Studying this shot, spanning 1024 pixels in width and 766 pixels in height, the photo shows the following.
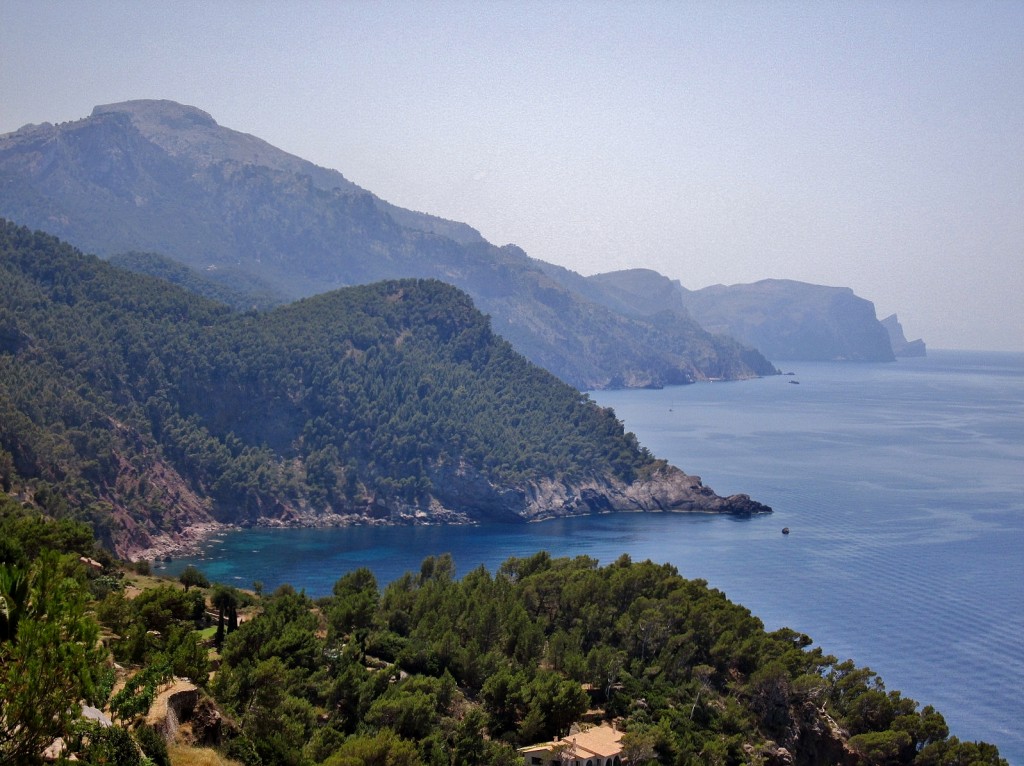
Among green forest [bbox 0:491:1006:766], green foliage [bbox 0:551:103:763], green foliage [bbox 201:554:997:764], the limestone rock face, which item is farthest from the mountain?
green foliage [bbox 0:551:103:763]

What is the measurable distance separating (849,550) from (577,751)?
57.9m

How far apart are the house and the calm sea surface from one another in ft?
73.8

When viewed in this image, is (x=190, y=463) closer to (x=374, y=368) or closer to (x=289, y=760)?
(x=374, y=368)

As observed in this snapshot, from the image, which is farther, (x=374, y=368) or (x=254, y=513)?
(x=374, y=368)

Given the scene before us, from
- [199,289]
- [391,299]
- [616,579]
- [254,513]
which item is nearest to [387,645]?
[616,579]

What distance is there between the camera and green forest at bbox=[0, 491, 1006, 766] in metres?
20.6

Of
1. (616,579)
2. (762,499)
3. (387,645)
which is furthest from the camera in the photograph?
(762,499)

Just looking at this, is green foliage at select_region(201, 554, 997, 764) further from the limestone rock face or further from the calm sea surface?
the limestone rock face

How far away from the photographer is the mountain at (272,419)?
92500 millimetres

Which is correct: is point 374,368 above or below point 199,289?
below

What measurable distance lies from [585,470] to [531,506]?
1043 centimetres

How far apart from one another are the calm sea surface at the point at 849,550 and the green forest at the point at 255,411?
7167 millimetres

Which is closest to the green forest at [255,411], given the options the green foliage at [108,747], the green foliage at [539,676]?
the green foliage at [539,676]

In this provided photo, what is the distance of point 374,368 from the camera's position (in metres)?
125
